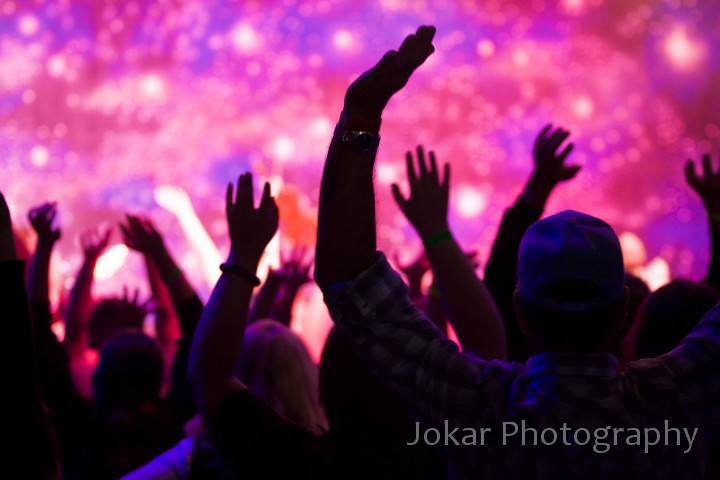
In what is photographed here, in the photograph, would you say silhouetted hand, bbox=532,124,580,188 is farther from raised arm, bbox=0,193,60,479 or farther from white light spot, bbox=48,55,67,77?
white light spot, bbox=48,55,67,77

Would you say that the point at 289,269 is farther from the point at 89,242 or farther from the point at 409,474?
the point at 409,474

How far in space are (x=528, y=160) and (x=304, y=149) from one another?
154 cm

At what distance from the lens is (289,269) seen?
192 centimetres

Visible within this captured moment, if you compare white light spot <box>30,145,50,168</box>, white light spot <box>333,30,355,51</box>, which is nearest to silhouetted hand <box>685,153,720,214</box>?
white light spot <box>333,30,355,51</box>

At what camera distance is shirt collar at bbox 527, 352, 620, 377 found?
2.43 feet

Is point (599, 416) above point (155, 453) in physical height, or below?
above

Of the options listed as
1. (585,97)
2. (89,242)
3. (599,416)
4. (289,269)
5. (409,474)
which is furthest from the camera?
(585,97)

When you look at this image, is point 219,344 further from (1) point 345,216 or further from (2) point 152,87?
(2) point 152,87

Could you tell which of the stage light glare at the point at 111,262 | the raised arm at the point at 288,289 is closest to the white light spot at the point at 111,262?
the stage light glare at the point at 111,262

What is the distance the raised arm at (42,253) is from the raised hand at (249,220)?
1.73 feet

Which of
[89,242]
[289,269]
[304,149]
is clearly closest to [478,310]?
[289,269]

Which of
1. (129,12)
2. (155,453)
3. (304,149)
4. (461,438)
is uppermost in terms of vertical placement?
(129,12)

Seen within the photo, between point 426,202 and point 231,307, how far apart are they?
0.27 m

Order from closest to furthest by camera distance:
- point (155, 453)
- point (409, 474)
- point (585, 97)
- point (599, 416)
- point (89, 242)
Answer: point (599, 416), point (409, 474), point (155, 453), point (89, 242), point (585, 97)
